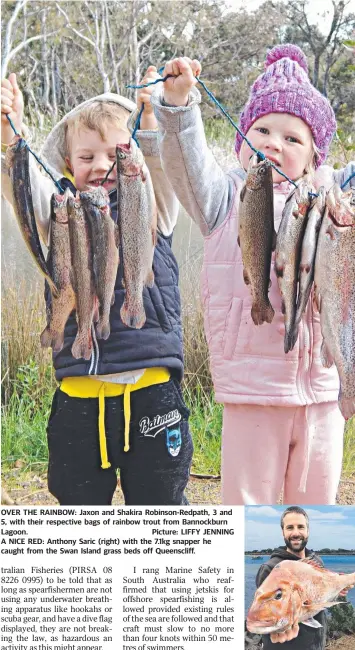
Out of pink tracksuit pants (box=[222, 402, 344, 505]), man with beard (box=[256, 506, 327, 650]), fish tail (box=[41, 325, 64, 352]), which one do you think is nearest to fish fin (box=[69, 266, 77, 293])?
fish tail (box=[41, 325, 64, 352])

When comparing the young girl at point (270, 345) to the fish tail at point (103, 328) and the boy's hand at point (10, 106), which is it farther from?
the boy's hand at point (10, 106)

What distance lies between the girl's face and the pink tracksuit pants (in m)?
0.77

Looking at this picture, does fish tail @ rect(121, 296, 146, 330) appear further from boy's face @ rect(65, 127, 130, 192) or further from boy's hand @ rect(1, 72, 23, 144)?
→ boy's hand @ rect(1, 72, 23, 144)

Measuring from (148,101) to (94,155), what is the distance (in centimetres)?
29

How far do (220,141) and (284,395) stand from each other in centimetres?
116

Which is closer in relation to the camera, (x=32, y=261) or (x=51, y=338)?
(x=51, y=338)

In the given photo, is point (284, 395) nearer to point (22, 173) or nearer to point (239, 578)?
point (239, 578)

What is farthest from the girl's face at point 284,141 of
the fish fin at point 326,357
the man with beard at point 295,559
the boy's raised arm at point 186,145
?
the man with beard at point 295,559

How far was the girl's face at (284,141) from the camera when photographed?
8.61ft

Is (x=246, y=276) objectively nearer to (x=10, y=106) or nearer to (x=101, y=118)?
(x=101, y=118)

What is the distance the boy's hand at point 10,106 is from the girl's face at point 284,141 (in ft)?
2.48

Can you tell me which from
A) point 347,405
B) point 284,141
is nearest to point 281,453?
point 347,405

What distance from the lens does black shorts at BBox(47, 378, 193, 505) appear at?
2693mm

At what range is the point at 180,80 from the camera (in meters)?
2.35
